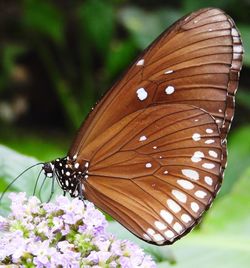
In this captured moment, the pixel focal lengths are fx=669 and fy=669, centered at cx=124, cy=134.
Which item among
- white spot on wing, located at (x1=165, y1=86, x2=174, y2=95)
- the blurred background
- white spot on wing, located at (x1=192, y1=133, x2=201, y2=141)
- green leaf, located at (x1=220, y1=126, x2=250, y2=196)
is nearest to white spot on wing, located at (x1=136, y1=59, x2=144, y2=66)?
white spot on wing, located at (x1=165, y1=86, x2=174, y2=95)

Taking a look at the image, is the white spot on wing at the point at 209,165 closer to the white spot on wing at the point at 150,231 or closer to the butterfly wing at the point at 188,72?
the butterfly wing at the point at 188,72

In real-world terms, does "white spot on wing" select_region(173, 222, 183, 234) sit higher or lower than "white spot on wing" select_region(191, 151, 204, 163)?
lower

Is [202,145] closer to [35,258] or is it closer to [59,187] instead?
[59,187]

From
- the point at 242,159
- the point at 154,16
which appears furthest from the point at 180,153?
the point at 154,16

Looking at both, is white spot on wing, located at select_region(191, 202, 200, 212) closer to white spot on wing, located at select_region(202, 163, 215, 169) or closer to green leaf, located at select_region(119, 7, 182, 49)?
white spot on wing, located at select_region(202, 163, 215, 169)

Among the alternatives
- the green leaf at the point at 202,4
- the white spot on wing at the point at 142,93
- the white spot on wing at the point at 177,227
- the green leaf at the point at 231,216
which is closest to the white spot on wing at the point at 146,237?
the white spot on wing at the point at 177,227
